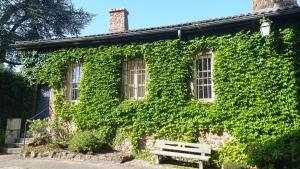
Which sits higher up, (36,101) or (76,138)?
(36,101)

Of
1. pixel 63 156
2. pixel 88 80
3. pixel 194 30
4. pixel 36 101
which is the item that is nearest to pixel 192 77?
pixel 194 30

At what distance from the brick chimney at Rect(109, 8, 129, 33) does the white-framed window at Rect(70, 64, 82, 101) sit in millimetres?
2764

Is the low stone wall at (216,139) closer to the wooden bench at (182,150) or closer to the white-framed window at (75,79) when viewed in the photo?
the wooden bench at (182,150)

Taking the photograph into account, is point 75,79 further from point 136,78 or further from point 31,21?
point 31,21

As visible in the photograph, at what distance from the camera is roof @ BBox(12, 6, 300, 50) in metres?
11.2

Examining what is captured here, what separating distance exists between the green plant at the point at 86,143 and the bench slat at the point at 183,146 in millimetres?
2269

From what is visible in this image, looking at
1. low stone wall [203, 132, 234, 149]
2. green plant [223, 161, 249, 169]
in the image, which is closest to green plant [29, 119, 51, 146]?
low stone wall [203, 132, 234, 149]

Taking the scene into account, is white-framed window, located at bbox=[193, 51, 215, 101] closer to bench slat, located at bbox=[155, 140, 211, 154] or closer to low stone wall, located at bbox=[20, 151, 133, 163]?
bench slat, located at bbox=[155, 140, 211, 154]

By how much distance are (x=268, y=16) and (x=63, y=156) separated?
8414 mm

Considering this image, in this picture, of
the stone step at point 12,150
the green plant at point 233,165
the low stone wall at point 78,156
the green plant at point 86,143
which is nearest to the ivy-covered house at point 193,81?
the green plant at point 233,165

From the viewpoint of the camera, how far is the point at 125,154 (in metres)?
12.5

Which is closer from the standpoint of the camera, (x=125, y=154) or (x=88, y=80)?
(x=125, y=154)

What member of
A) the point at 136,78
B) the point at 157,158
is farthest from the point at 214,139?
the point at 136,78

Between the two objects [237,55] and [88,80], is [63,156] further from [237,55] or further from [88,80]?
[237,55]
